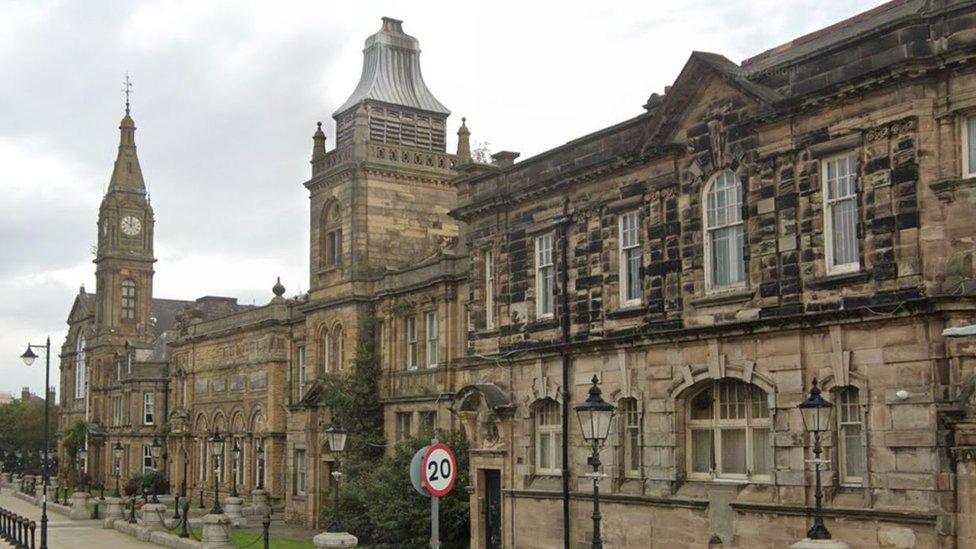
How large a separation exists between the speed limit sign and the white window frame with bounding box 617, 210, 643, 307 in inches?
471

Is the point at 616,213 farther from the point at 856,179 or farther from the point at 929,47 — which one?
the point at 929,47

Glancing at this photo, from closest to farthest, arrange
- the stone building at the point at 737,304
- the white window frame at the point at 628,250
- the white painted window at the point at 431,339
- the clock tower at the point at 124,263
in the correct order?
the stone building at the point at 737,304 → the white window frame at the point at 628,250 → the white painted window at the point at 431,339 → the clock tower at the point at 124,263

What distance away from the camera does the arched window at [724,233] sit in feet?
71.1

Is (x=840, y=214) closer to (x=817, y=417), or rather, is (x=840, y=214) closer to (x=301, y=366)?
(x=817, y=417)

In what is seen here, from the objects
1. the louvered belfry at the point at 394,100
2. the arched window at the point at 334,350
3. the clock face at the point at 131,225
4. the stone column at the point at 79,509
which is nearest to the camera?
the arched window at the point at 334,350

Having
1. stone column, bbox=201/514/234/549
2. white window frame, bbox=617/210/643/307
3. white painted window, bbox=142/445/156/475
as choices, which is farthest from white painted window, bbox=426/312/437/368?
white painted window, bbox=142/445/156/475

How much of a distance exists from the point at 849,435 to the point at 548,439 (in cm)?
879

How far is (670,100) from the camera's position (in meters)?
22.9

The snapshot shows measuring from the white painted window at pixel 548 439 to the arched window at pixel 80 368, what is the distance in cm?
7213

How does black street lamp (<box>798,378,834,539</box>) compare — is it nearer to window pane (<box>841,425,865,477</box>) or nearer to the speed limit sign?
window pane (<box>841,425,865,477</box>)

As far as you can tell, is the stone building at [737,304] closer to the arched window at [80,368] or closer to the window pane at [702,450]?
the window pane at [702,450]

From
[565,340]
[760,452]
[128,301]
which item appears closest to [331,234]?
[565,340]

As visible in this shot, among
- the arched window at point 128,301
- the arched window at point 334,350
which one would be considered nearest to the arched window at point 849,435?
the arched window at point 334,350

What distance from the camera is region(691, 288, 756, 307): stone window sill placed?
21125 millimetres
